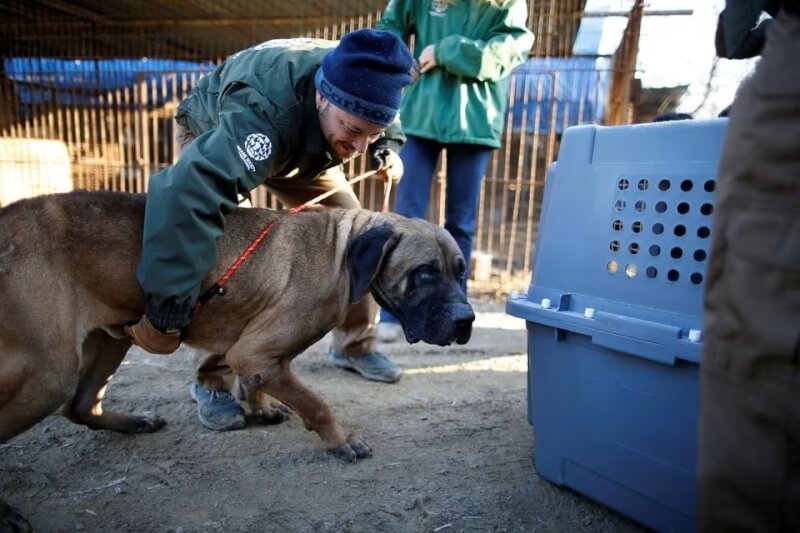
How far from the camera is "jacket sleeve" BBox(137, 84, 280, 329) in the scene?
92.1 inches

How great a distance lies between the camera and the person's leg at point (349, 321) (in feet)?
12.1

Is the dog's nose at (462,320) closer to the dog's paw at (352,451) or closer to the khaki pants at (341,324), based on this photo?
the dog's paw at (352,451)

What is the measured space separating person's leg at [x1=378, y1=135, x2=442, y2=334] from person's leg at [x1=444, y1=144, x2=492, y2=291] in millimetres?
158

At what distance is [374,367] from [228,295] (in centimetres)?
153

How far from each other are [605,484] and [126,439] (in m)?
2.39

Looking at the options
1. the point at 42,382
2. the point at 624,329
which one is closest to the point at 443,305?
the point at 624,329

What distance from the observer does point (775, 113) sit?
117 centimetres

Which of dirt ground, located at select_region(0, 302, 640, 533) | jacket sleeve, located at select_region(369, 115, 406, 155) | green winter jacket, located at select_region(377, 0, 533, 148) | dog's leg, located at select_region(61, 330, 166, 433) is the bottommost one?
dirt ground, located at select_region(0, 302, 640, 533)

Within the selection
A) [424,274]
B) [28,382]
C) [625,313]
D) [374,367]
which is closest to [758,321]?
[625,313]

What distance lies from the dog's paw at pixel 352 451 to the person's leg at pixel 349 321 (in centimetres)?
94

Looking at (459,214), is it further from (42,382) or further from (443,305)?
(42,382)

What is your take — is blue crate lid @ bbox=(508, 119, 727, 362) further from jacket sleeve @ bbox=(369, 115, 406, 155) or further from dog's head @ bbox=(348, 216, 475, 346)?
jacket sleeve @ bbox=(369, 115, 406, 155)

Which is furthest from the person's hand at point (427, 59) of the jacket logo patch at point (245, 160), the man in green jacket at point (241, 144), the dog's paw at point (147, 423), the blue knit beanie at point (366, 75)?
the dog's paw at point (147, 423)

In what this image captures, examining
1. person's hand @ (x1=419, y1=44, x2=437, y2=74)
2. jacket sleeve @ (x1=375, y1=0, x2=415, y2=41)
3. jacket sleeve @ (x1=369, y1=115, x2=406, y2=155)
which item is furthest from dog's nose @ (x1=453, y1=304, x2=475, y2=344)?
jacket sleeve @ (x1=375, y1=0, x2=415, y2=41)
